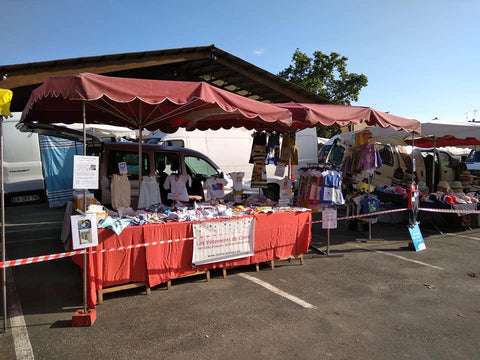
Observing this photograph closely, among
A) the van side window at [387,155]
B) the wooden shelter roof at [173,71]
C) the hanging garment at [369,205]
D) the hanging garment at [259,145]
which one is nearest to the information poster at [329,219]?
the hanging garment at [369,205]

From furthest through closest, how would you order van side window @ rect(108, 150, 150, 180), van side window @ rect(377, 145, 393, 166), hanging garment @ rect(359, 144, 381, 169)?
van side window @ rect(377, 145, 393, 166)
hanging garment @ rect(359, 144, 381, 169)
van side window @ rect(108, 150, 150, 180)

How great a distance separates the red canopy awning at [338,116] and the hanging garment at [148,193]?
285 centimetres

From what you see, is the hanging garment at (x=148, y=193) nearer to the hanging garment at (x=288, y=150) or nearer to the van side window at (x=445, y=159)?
the hanging garment at (x=288, y=150)

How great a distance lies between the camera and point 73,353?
10.2ft

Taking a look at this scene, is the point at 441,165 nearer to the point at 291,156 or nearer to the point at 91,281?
the point at 291,156

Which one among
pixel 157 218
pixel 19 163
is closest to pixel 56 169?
pixel 19 163

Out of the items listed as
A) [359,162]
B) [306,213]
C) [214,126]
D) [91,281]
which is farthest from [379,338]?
[214,126]

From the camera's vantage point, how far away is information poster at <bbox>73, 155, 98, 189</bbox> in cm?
355

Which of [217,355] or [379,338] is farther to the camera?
[379,338]

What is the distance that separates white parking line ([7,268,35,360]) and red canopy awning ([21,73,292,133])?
2.56 m

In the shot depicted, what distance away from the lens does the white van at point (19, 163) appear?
11.9 m

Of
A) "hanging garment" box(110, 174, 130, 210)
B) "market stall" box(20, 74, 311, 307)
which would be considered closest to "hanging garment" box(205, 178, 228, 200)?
"market stall" box(20, 74, 311, 307)

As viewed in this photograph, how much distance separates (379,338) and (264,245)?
236cm

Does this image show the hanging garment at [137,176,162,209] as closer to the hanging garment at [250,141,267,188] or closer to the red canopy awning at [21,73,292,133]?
the red canopy awning at [21,73,292,133]
